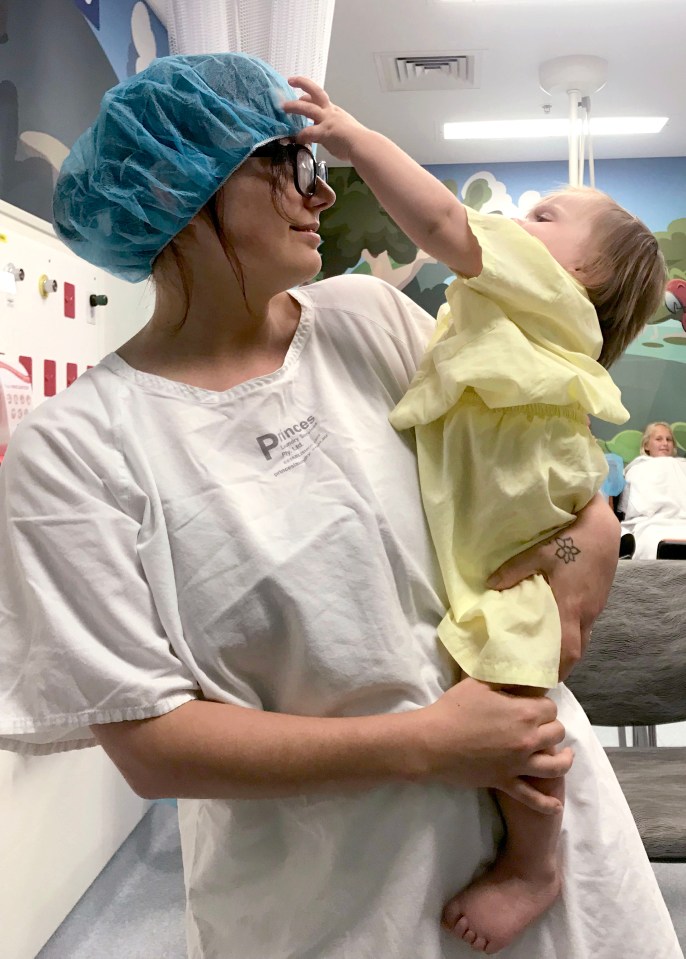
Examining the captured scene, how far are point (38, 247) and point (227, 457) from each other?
153cm

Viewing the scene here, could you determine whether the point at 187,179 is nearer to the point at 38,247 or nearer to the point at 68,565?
the point at 68,565

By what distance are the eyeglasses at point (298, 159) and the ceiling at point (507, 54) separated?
9.35ft

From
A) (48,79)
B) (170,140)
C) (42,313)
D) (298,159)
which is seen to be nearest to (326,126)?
(298,159)

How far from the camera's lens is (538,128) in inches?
225

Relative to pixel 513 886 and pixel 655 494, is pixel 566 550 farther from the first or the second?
pixel 655 494

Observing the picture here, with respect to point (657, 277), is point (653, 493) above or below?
below

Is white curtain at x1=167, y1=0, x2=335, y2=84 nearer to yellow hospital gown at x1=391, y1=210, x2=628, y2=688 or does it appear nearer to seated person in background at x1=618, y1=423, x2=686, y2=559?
yellow hospital gown at x1=391, y1=210, x2=628, y2=688

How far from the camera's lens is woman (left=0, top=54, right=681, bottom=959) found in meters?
0.80

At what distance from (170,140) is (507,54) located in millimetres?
4336

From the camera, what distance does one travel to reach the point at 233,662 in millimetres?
854

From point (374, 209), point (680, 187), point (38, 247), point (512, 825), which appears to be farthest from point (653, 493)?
point (512, 825)

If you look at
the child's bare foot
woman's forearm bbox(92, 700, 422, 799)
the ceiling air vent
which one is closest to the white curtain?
woman's forearm bbox(92, 700, 422, 799)

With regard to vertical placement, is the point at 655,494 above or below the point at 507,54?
below

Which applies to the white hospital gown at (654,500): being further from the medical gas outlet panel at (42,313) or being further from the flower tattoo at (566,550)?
the flower tattoo at (566,550)
